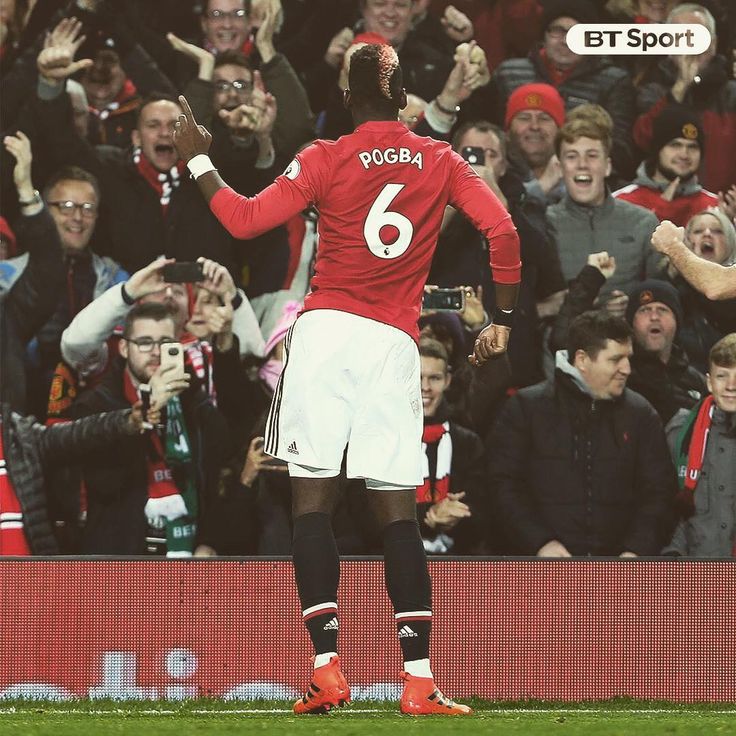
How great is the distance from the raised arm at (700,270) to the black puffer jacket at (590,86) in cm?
182

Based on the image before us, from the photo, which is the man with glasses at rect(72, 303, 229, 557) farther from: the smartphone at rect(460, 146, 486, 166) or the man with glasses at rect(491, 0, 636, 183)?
the man with glasses at rect(491, 0, 636, 183)

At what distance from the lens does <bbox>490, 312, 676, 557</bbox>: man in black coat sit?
5816mm

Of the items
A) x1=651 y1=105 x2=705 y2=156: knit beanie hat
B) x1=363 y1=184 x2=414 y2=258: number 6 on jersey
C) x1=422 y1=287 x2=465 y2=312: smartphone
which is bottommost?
x1=422 y1=287 x2=465 y2=312: smartphone

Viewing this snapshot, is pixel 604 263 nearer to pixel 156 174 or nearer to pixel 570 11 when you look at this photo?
pixel 570 11

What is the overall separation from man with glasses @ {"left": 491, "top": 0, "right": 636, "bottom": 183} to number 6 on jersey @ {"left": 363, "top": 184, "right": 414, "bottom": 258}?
2.41 metres

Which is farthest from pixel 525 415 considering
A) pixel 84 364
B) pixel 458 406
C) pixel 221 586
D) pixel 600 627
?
pixel 84 364

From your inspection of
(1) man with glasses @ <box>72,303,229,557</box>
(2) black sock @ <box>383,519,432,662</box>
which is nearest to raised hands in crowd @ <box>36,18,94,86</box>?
(1) man with glasses @ <box>72,303,229,557</box>

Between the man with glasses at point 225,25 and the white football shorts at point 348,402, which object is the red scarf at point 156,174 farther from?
the white football shorts at point 348,402

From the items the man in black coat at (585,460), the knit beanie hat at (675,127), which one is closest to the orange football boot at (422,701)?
the man in black coat at (585,460)

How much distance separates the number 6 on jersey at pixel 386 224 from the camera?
379 centimetres

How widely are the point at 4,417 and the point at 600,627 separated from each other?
2554mm

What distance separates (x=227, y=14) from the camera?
6105mm

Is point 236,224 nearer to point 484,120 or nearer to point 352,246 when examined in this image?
point 352,246

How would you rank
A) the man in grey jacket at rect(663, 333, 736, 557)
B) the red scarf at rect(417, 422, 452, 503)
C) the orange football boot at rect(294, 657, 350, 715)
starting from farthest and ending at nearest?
1. the red scarf at rect(417, 422, 452, 503)
2. the man in grey jacket at rect(663, 333, 736, 557)
3. the orange football boot at rect(294, 657, 350, 715)
